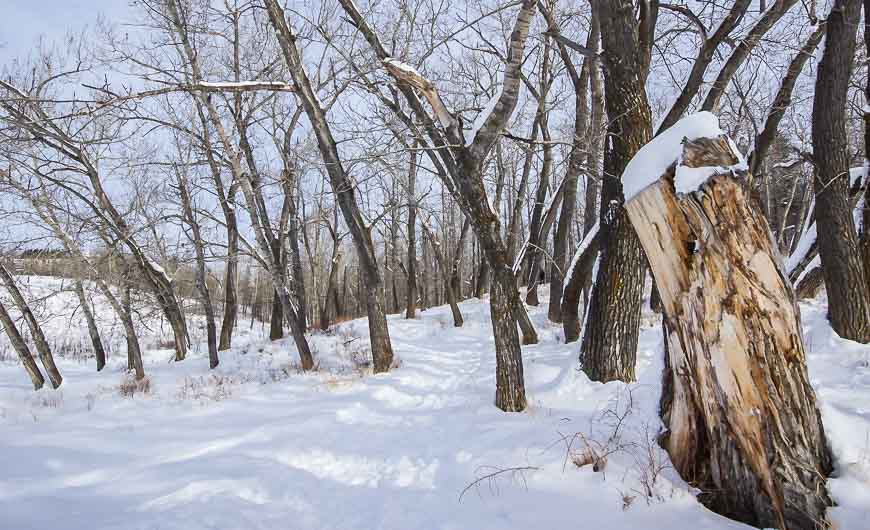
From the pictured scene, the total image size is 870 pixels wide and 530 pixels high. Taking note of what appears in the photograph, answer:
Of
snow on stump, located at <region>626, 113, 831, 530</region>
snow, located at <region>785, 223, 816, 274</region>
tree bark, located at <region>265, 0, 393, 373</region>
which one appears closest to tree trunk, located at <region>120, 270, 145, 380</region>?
tree bark, located at <region>265, 0, 393, 373</region>

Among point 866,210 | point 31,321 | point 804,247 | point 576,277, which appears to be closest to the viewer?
point 866,210

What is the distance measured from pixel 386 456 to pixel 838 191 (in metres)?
6.66

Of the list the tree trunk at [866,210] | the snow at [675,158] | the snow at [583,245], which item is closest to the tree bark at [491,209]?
the snow at [675,158]

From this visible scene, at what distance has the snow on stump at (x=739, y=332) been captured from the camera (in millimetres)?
1919

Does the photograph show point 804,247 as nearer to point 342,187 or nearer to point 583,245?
point 583,245

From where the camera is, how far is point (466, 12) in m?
6.93

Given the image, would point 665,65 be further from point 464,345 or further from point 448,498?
point 448,498

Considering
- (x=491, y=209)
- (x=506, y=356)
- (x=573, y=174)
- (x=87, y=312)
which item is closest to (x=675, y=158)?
(x=491, y=209)

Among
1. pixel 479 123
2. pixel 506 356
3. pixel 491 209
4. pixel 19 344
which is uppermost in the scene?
pixel 479 123

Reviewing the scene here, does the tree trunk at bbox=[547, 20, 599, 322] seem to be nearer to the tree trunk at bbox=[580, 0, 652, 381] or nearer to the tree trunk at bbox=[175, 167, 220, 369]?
the tree trunk at bbox=[580, 0, 652, 381]

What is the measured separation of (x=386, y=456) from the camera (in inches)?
147

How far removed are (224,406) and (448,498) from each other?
411cm

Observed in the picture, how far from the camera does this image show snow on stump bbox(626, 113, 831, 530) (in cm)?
192

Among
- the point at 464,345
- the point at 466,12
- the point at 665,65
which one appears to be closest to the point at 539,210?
the point at 464,345
